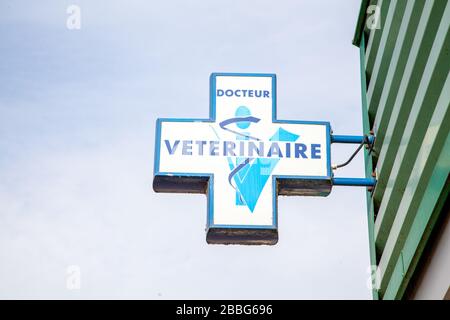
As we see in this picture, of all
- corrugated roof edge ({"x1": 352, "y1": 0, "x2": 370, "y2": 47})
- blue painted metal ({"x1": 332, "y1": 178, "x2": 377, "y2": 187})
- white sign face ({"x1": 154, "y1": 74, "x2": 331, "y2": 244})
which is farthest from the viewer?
corrugated roof edge ({"x1": 352, "y1": 0, "x2": 370, "y2": 47})

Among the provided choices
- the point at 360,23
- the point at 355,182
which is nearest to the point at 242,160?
the point at 355,182

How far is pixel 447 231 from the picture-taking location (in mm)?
8250

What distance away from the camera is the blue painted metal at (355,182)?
10742 mm

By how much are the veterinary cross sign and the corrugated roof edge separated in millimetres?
1501

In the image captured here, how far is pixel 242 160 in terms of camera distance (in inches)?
415

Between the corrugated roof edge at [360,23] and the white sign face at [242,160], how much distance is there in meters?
1.51

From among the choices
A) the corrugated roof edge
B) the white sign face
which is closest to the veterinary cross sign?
the white sign face

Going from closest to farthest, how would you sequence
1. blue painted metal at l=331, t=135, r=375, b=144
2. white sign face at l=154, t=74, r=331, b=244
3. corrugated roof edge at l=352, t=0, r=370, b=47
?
white sign face at l=154, t=74, r=331, b=244, blue painted metal at l=331, t=135, r=375, b=144, corrugated roof edge at l=352, t=0, r=370, b=47

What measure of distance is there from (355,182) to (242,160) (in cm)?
118

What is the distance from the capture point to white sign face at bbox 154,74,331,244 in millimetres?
10281

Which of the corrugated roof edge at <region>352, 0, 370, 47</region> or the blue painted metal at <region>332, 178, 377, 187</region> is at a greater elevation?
the corrugated roof edge at <region>352, 0, 370, 47</region>

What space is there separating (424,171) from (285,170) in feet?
6.57

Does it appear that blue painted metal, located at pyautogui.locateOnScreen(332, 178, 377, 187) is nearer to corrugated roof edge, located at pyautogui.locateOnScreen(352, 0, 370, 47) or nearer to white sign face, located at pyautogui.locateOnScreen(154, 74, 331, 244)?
white sign face, located at pyautogui.locateOnScreen(154, 74, 331, 244)
